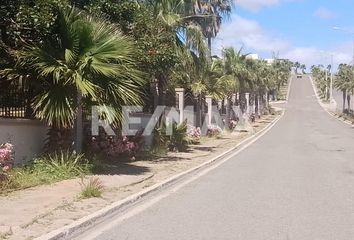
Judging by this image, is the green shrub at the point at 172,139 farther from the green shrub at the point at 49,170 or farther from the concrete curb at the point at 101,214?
the green shrub at the point at 49,170

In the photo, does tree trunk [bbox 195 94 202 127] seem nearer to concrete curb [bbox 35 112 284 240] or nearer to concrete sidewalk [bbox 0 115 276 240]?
concrete sidewalk [bbox 0 115 276 240]

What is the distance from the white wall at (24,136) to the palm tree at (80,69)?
0.62 metres

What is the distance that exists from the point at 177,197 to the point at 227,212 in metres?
2.07

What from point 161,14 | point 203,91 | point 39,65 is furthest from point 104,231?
point 203,91

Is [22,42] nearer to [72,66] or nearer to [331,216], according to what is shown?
[72,66]

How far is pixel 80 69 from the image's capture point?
13.2m

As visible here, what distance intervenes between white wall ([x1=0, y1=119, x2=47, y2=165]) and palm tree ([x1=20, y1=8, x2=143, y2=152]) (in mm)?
618

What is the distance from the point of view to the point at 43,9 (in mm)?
12828

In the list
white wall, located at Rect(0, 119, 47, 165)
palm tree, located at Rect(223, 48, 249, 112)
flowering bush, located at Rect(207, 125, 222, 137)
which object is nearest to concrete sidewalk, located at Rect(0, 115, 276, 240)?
white wall, located at Rect(0, 119, 47, 165)

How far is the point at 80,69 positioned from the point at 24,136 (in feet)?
7.09

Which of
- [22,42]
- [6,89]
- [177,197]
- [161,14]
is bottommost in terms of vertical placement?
[177,197]

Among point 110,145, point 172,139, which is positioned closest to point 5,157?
point 110,145

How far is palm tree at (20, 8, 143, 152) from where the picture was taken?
1312 centimetres

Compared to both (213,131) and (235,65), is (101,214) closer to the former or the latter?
(213,131)
